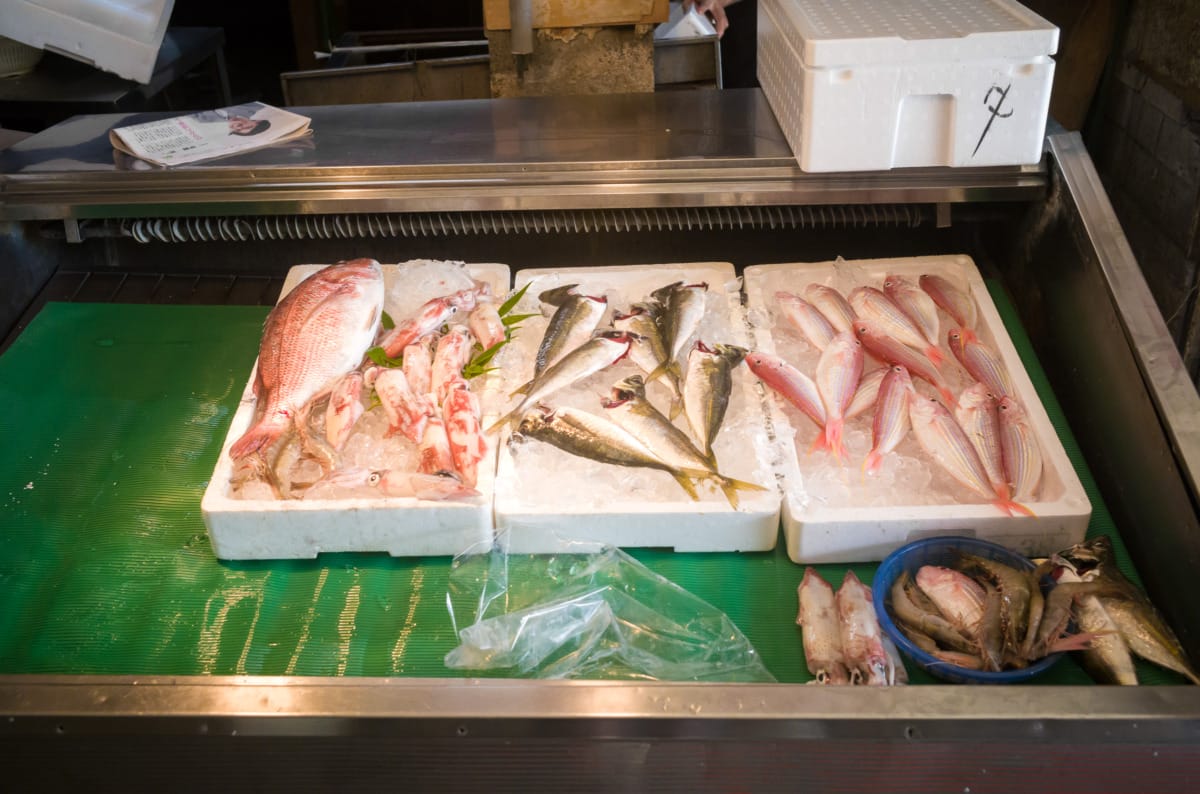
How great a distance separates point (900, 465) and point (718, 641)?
1.99 feet

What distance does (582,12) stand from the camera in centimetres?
360

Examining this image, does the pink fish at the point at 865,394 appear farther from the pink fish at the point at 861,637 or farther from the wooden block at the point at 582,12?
the wooden block at the point at 582,12

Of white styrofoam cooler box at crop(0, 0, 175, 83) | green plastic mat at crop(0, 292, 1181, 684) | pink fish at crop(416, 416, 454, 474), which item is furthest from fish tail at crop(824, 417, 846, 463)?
white styrofoam cooler box at crop(0, 0, 175, 83)

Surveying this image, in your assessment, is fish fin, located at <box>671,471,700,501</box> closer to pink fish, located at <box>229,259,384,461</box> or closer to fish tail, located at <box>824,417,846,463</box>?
fish tail, located at <box>824,417,846,463</box>

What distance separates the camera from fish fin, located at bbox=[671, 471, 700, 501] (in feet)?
6.89

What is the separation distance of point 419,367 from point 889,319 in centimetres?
123

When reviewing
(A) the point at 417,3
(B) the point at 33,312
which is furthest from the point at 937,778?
(A) the point at 417,3

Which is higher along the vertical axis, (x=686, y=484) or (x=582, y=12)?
(x=582, y=12)

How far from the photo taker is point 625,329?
2561mm

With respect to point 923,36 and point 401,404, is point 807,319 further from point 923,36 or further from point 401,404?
point 401,404

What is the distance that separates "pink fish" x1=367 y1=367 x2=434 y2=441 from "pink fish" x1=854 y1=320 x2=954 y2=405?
113cm

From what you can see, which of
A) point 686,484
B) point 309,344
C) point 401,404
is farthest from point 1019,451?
point 309,344

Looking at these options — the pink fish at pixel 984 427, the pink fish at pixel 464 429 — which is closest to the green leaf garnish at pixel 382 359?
the pink fish at pixel 464 429

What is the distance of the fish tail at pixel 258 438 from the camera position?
2172mm
